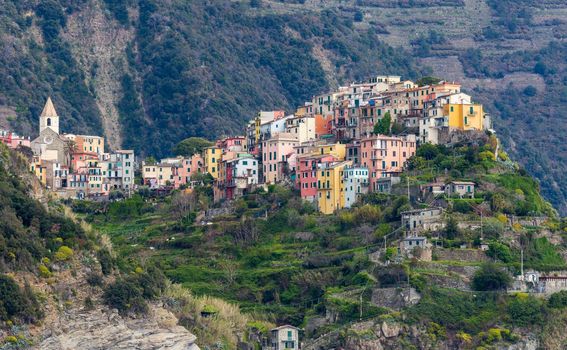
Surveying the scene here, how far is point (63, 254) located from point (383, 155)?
93.4ft

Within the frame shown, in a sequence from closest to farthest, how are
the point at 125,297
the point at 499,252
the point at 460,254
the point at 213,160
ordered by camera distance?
the point at 125,297, the point at 499,252, the point at 460,254, the point at 213,160

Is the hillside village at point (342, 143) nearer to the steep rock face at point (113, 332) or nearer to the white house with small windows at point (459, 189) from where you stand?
the white house with small windows at point (459, 189)

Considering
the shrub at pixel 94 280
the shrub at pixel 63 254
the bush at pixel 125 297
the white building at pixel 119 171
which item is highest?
the white building at pixel 119 171

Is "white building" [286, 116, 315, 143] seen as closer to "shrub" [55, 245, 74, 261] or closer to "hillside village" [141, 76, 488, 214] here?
"hillside village" [141, 76, 488, 214]

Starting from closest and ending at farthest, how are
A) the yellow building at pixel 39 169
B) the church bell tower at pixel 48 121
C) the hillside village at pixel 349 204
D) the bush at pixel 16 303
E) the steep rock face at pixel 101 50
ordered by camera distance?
1. the bush at pixel 16 303
2. the hillside village at pixel 349 204
3. the yellow building at pixel 39 169
4. the church bell tower at pixel 48 121
5. the steep rock face at pixel 101 50

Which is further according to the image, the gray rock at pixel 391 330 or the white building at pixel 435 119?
the white building at pixel 435 119

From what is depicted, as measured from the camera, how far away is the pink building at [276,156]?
134750 mm

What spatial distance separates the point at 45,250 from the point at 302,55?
91.9 metres

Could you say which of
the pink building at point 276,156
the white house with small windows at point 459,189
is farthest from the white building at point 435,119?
the white house with small windows at point 459,189

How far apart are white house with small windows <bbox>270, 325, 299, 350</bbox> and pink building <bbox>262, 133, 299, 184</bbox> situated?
66.5 ft

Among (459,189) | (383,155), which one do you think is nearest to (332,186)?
(383,155)

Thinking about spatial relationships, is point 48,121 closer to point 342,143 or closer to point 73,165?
point 73,165

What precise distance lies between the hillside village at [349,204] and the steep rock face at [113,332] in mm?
8729

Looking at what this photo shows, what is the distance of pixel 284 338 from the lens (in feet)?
378
